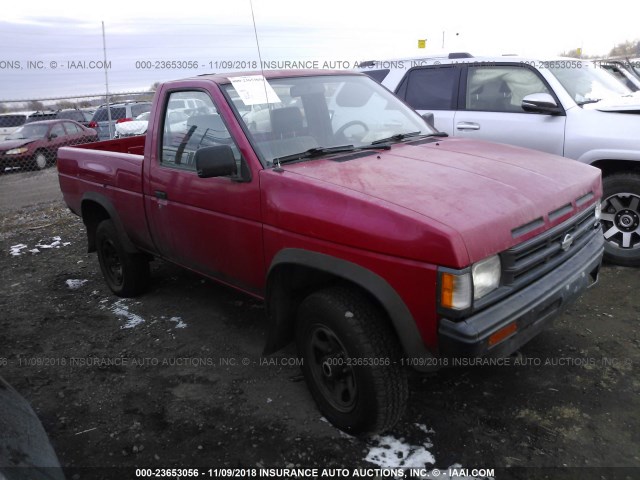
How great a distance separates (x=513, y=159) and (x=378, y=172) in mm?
919

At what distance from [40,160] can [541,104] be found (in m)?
13.8

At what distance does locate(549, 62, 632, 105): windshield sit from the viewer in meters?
5.04

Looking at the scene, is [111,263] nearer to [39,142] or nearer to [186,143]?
[186,143]

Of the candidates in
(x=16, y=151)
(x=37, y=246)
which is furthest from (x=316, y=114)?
(x=16, y=151)

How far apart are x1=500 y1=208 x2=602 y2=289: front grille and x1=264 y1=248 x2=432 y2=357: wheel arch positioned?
0.51m

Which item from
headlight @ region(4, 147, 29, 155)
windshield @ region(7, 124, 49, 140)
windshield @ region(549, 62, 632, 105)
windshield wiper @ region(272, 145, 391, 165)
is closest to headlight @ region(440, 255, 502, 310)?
windshield wiper @ region(272, 145, 391, 165)

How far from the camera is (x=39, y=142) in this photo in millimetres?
14406

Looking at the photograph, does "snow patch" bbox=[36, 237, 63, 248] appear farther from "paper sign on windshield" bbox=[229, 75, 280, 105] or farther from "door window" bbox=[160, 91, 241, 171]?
"paper sign on windshield" bbox=[229, 75, 280, 105]

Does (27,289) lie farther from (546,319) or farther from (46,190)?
(46,190)

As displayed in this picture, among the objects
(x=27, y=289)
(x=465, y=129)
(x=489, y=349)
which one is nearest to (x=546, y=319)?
(x=489, y=349)

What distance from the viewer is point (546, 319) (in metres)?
2.63

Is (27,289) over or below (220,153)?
below

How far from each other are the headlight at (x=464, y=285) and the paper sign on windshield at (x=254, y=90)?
1.72 meters

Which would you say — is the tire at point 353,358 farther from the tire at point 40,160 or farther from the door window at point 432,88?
the tire at point 40,160
